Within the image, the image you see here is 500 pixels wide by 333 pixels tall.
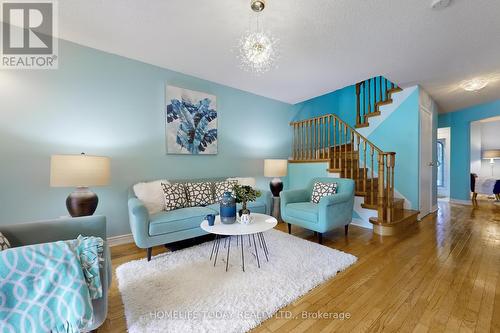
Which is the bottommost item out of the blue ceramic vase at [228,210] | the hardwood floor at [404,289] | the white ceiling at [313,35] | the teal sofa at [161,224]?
the hardwood floor at [404,289]

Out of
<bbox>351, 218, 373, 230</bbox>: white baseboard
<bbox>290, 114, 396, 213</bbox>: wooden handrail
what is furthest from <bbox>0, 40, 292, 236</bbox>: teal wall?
<bbox>351, 218, 373, 230</bbox>: white baseboard

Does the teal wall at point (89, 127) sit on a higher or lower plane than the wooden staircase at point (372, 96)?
lower

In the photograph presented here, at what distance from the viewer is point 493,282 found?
1838 millimetres

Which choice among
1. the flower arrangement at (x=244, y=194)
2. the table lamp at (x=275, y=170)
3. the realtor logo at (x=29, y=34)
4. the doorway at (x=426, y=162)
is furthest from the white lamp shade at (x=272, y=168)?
the realtor logo at (x=29, y=34)

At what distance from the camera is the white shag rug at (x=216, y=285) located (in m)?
1.40

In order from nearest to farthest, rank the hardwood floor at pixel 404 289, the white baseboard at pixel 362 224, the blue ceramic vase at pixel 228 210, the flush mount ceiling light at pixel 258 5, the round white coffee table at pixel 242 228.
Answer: the hardwood floor at pixel 404 289 < the flush mount ceiling light at pixel 258 5 < the round white coffee table at pixel 242 228 < the blue ceramic vase at pixel 228 210 < the white baseboard at pixel 362 224

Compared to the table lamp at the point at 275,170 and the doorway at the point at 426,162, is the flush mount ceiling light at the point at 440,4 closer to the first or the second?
the doorway at the point at 426,162

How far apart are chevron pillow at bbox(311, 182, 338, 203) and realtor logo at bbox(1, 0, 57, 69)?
367 cm

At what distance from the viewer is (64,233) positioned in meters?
1.59

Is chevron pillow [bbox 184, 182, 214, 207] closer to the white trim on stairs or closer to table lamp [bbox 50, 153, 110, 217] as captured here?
table lamp [bbox 50, 153, 110, 217]

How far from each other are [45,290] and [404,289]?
97.4 inches

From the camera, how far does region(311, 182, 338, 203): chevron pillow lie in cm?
308

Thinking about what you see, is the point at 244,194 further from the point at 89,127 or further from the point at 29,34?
the point at 29,34

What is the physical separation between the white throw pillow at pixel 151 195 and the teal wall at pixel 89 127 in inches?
10.4
